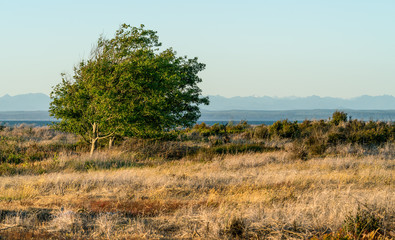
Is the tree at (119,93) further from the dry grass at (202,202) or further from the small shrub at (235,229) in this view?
the small shrub at (235,229)

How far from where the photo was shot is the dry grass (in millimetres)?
7965

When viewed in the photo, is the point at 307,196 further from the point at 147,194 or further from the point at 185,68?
the point at 185,68

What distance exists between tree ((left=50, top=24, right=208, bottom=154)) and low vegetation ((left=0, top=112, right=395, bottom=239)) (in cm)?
162

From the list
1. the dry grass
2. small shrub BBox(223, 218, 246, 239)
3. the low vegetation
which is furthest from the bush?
small shrub BBox(223, 218, 246, 239)

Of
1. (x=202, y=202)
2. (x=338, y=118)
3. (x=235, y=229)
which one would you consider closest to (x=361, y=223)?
(x=235, y=229)

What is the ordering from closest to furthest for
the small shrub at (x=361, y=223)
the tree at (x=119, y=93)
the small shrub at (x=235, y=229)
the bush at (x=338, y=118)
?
the small shrub at (x=361, y=223), the small shrub at (x=235, y=229), the tree at (x=119, y=93), the bush at (x=338, y=118)

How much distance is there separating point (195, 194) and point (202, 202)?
117cm

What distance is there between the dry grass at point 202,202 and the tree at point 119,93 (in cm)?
371

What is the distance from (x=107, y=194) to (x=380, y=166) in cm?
1221

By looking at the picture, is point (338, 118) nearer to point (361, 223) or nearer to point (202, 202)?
point (202, 202)

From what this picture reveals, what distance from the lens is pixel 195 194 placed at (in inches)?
479

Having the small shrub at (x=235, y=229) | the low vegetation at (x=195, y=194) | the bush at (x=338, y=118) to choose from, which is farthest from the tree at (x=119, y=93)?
the bush at (x=338, y=118)

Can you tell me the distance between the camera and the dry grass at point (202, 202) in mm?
7965

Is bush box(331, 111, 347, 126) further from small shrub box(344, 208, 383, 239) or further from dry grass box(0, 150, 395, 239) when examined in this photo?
small shrub box(344, 208, 383, 239)
